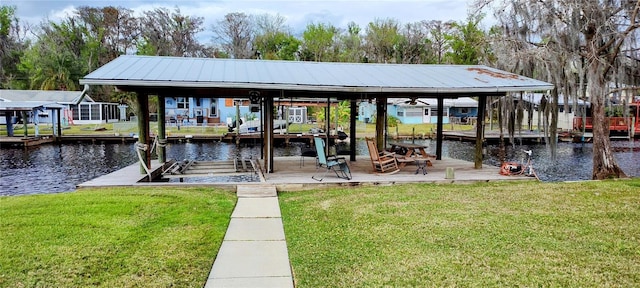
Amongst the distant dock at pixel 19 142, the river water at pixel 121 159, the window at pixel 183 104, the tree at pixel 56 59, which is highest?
the tree at pixel 56 59

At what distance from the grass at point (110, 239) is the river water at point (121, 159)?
21.5ft

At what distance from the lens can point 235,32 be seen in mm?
49125

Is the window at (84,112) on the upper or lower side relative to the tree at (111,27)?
lower

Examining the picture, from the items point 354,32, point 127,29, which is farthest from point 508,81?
point 127,29

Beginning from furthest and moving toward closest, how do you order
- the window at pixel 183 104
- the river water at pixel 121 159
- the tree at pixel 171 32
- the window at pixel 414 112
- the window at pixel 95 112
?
the tree at pixel 171 32 → the window at pixel 414 112 → the window at pixel 183 104 → the window at pixel 95 112 → the river water at pixel 121 159

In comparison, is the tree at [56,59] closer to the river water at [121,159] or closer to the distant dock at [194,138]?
the distant dock at [194,138]

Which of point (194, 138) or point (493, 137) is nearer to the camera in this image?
point (194, 138)

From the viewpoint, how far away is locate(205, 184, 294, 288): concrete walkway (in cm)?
401

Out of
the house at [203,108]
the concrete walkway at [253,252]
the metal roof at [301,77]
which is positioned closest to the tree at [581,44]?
the metal roof at [301,77]

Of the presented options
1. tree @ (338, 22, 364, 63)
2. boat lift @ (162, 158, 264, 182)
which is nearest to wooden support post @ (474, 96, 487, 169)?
boat lift @ (162, 158, 264, 182)

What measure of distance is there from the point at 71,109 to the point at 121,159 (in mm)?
21342

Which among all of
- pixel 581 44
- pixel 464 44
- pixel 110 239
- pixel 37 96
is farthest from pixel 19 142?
pixel 464 44

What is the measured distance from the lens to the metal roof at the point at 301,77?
8.72 m

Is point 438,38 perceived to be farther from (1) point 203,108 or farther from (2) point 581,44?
(2) point 581,44
